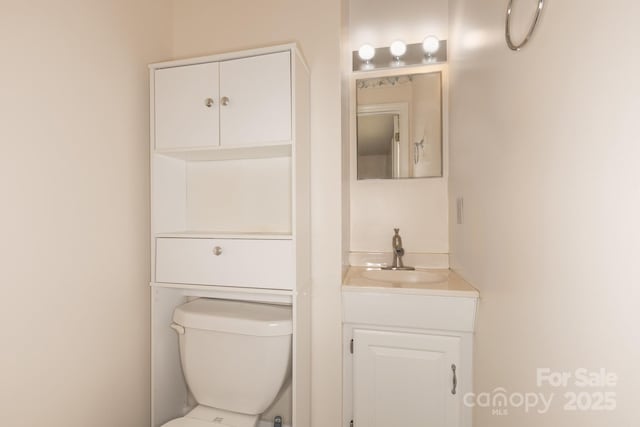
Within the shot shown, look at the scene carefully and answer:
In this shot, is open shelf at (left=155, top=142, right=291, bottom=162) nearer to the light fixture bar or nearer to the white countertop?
the white countertop

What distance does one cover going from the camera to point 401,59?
1.76m

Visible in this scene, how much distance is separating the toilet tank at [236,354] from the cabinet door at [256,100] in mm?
729

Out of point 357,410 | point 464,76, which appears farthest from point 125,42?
point 357,410

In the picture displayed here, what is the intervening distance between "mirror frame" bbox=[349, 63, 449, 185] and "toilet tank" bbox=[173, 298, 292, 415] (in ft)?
3.16

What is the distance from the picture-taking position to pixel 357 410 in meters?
1.34

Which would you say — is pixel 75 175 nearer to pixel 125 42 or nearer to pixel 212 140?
pixel 212 140

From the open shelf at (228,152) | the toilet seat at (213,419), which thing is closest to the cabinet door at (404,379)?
the toilet seat at (213,419)

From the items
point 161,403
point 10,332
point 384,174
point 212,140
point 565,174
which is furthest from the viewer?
point 384,174

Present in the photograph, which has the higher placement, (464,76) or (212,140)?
(464,76)

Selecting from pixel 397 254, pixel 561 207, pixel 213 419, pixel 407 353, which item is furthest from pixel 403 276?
pixel 213 419

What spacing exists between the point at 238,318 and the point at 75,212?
713 mm

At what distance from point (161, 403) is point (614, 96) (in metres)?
1.85

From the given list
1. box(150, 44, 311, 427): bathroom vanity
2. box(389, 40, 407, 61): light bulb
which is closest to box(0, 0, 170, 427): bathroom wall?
box(150, 44, 311, 427): bathroom vanity

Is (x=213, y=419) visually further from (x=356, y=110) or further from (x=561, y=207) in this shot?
(x=356, y=110)
